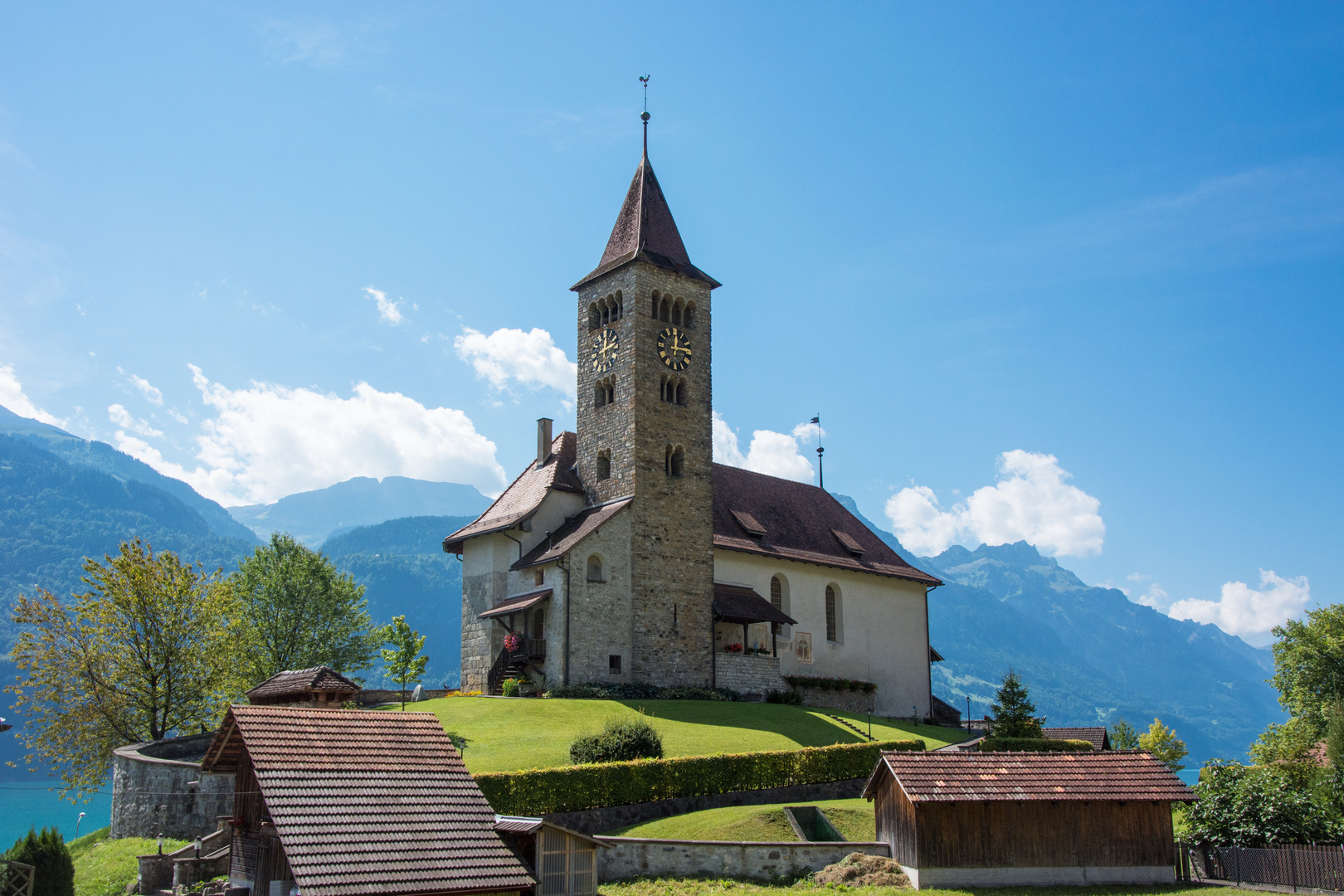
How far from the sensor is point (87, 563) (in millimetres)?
42469

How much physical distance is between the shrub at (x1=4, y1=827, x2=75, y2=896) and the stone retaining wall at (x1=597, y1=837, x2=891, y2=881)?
12829 mm

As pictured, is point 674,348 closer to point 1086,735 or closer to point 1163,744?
point 1086,735

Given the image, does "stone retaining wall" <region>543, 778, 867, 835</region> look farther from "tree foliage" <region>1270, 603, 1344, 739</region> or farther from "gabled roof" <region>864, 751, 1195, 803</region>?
"tree foliage" <region>1270, 603, 1344, 739</region>

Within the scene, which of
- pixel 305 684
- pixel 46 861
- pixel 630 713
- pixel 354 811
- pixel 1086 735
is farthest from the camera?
pixel 1086 735

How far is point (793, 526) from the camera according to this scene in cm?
5828

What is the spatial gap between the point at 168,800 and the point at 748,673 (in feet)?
84.0

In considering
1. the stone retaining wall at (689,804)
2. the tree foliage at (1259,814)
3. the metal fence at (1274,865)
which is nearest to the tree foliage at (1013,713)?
the stone retaining wall at (689,804)

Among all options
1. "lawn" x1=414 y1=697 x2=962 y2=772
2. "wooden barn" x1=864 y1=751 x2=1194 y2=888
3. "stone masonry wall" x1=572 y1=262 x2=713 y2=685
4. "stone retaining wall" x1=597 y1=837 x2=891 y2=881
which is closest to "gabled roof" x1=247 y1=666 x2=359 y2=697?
"lawn" x1=414 y1=697 x2=962 y2=772

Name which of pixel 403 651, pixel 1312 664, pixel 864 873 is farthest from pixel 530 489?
pixel 1312 664

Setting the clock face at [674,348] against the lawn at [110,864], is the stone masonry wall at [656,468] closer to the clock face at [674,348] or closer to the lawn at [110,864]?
the clock face at [674,348]

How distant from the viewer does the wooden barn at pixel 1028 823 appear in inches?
995

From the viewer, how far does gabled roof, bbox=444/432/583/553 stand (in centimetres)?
4925

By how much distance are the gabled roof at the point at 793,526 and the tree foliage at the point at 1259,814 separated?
26.4m

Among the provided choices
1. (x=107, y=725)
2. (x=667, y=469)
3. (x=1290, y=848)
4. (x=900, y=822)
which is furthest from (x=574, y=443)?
(x=1290, y=848)
